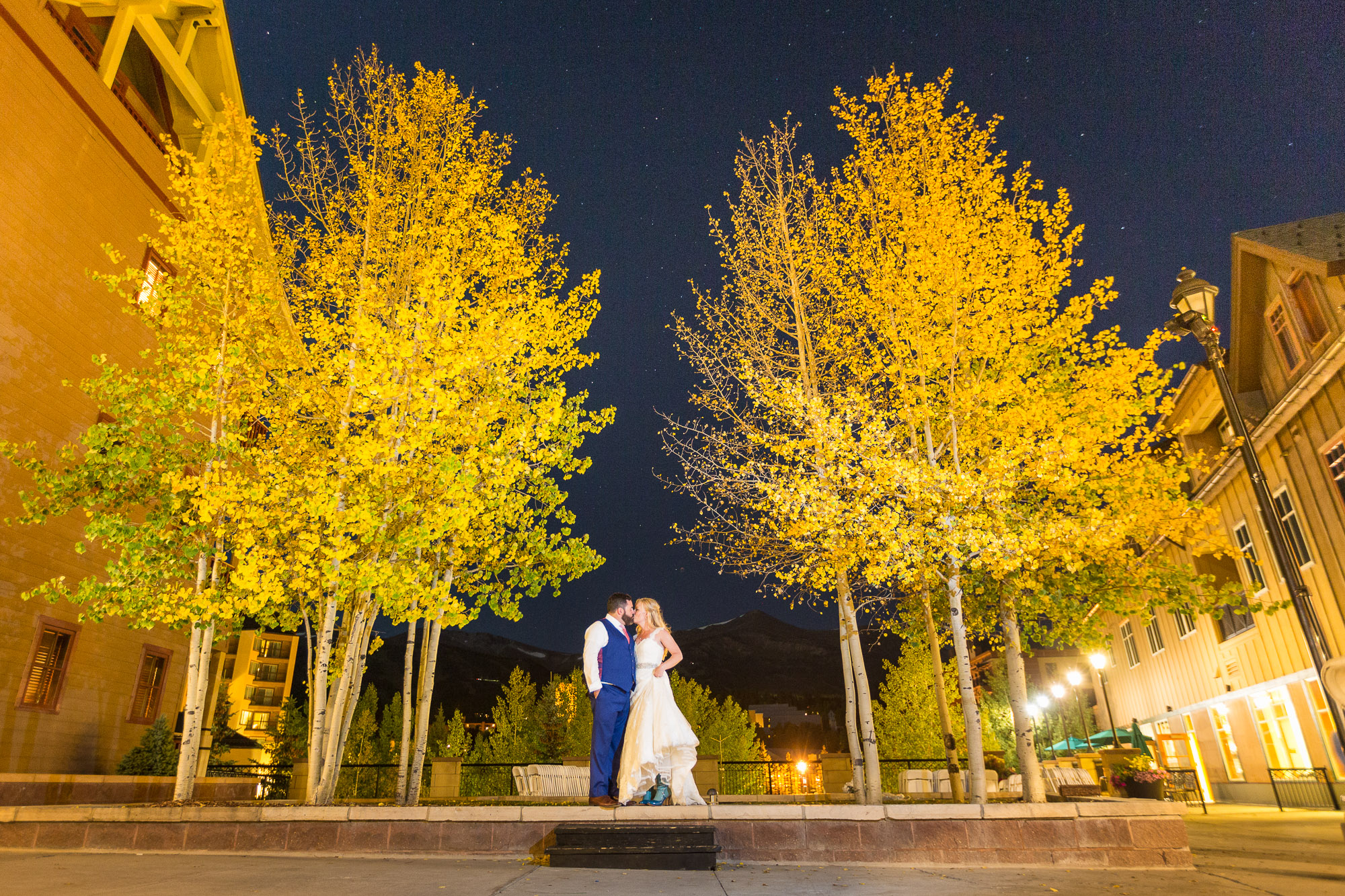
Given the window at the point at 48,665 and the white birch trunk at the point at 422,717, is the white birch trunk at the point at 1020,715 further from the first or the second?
the window at the point at 48,665

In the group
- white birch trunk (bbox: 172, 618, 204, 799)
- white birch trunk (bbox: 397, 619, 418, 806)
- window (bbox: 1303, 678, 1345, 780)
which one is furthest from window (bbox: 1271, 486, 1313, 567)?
white birch trunk (bbox: 172, 618, 204, 799)

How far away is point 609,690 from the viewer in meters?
7.70

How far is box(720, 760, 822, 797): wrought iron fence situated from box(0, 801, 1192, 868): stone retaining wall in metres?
5.94

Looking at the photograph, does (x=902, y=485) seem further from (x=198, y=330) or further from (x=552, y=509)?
(x=198, y=330)

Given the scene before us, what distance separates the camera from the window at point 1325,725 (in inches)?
633

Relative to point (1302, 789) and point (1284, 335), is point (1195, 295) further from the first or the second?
point (1302, 789)

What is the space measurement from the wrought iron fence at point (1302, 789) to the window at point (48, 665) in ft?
85.1

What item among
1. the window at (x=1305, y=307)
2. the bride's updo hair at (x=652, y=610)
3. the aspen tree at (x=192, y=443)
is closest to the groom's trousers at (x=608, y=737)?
the bride's updo hair at (x=652, y=610)

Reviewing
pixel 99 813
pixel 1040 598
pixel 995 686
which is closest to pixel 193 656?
pixel 99 813

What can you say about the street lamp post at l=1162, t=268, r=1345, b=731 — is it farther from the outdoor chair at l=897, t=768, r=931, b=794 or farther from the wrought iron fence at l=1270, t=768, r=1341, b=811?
the wrought iron fence at l=1270, t=768, r=1341, b=811

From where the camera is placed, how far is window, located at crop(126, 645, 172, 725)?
53.0 feet

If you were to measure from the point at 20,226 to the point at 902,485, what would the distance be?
16.2 meters

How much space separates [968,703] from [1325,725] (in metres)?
14.1

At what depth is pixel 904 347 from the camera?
1111cm
